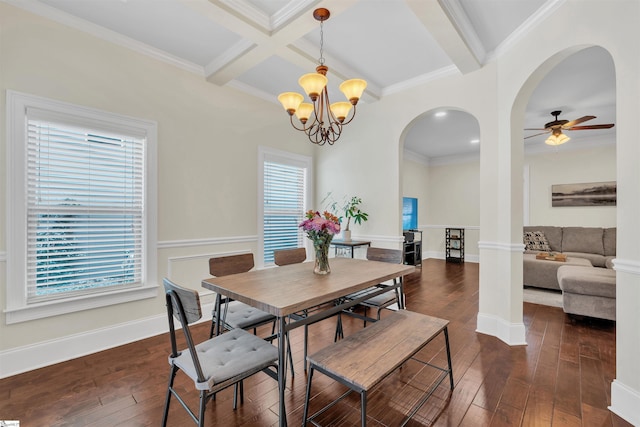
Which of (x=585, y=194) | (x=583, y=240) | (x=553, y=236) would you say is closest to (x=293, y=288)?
(x=553, y=236)

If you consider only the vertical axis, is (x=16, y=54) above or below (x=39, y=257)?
above

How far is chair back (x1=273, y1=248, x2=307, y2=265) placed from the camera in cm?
292

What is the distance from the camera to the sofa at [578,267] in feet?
10.8

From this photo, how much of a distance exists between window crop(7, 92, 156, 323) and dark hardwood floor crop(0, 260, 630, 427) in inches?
24.2

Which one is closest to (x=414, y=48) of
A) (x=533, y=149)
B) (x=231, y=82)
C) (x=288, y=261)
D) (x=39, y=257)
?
(x=231, y=82)

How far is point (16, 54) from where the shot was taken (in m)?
2.26

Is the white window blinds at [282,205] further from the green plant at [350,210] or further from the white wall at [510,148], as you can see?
the green plant at [350,210]

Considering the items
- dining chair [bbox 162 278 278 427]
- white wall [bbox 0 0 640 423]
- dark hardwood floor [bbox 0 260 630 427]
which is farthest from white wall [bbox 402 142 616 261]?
dining chair [bbox 162 278 278 427]

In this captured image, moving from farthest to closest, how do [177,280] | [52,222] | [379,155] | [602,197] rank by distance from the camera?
[602,197] → [379,155] → [177,280] → [52,222]

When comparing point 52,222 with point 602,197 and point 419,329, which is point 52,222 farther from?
point 602,197

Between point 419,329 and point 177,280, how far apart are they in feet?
8.55

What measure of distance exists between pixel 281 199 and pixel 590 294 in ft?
13.3

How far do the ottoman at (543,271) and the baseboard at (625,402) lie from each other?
3173mm

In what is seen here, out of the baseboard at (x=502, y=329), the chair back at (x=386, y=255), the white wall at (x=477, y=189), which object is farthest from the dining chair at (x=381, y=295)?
the white wall at (x=477, y=189)
